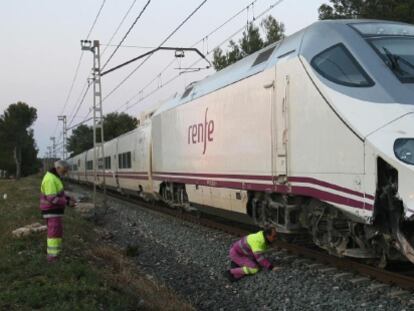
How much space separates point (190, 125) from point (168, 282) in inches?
216

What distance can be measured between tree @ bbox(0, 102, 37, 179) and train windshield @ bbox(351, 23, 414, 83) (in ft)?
242

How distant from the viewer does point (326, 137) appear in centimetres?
728

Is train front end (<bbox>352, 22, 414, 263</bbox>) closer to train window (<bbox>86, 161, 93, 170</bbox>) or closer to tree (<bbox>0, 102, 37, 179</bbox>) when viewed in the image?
train window (<bbox>86, 161, 93, 170</bbox>)

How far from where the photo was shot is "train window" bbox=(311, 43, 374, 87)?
7.05 meters

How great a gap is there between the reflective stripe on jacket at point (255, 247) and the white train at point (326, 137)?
1.71ft

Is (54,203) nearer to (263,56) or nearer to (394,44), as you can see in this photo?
(263,56)

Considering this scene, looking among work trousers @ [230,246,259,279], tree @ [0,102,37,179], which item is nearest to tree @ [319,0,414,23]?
work trousers @ [230,246,259,279]

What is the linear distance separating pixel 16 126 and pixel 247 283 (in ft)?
245

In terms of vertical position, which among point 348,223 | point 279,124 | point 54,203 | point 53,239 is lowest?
point 53,239

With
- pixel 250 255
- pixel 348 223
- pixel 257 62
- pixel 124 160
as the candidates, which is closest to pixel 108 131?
pixel 124 160

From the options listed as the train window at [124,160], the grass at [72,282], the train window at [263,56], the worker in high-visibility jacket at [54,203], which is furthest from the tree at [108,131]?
the worker in high-visibility jacket at [54,203]

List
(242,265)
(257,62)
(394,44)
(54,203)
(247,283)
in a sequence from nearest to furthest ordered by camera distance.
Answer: (394,44) → (247,283) → (242,265) → (54,203) → (257,62)

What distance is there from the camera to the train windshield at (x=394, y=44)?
7.05 m

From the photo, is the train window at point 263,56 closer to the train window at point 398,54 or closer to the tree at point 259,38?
the train window at point 398,54
